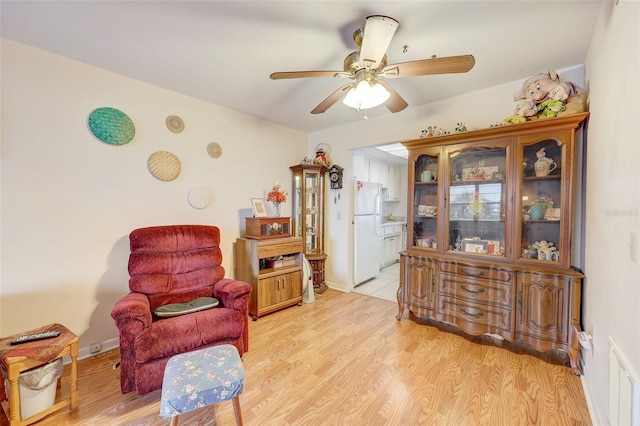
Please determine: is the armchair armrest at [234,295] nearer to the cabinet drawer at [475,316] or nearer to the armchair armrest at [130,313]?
the armchair armrest at [130,313]

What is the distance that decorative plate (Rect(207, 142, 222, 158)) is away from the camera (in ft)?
9.90

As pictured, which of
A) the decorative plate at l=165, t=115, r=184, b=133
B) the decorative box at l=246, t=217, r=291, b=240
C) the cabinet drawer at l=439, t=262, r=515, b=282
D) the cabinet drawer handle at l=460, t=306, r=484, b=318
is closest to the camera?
the cabinet drawer at l=439, t=262, r=515, b=282

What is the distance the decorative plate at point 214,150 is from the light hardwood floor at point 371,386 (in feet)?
6.60

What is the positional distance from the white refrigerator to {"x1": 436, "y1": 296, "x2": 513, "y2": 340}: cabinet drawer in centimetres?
159

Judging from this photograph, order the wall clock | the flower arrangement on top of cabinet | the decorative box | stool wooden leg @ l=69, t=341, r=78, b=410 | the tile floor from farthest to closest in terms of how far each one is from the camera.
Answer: the wall clock < the tile floor < the flower arrangement on top of cabinet < the decorative box < stool wooden leg @ l=69, t=341, r=78, b=410

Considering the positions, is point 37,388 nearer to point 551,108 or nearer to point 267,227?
point 267,227

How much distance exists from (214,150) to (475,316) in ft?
10.5

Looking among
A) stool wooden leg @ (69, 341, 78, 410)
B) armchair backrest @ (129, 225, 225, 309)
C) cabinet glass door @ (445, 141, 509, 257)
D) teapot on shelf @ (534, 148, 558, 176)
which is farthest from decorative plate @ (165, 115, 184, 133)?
teapot on shelf @ (534, 148, 558, 176)

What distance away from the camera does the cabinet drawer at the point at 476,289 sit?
2.27 metres

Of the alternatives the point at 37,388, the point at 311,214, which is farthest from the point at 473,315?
the point at 37,388

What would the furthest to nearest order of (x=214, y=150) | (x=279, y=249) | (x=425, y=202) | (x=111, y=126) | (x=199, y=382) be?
(x=279, y=249) < (x=214, y=150) < (x=425, y=202) < (x=111, y=126) < (x=199, y=382)

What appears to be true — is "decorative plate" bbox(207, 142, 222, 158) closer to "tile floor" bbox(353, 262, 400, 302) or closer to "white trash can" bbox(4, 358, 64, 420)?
"white trash can" bbox(4, 358, 64, 420)

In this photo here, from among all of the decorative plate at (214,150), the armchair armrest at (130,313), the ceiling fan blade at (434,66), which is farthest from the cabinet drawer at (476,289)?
the decorative plate at (214,150)

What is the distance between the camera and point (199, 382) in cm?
126
